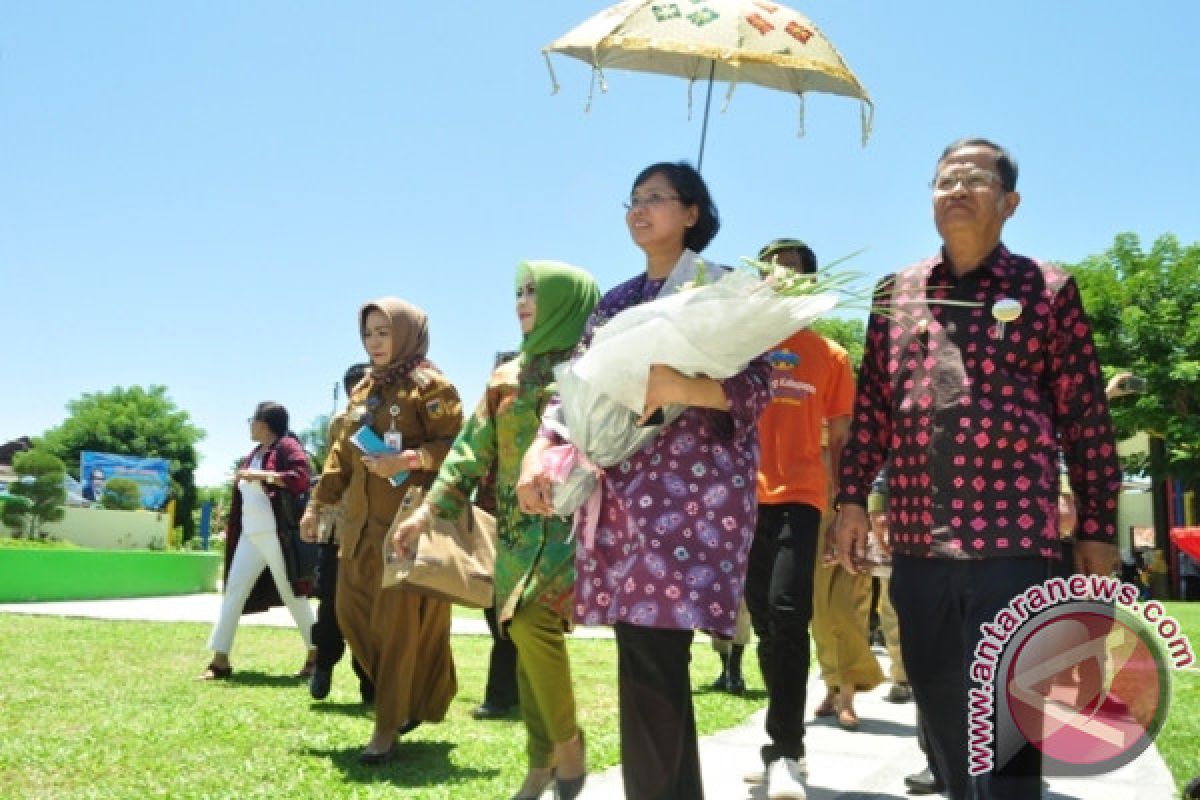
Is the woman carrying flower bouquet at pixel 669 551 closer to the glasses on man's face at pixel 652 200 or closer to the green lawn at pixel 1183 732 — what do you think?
the glasses on man's face at pixel 652 200

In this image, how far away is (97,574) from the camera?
19359mm

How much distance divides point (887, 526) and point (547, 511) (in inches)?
39.7

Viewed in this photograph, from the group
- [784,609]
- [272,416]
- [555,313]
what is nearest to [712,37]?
[555,313]

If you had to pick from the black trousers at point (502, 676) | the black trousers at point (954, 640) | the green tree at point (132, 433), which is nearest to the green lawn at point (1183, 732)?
the black trousers at point (954, 640)

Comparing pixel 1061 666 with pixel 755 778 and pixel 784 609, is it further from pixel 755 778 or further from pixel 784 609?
pixel 755 778

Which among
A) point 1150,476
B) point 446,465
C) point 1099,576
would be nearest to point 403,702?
point 446,465

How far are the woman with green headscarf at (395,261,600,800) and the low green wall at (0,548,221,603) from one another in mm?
15775

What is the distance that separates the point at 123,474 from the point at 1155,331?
168 feet

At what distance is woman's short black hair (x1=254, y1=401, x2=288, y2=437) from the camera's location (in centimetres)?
864

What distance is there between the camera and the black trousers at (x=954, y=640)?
2807 mm

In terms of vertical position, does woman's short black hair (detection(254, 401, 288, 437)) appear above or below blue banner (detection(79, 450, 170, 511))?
below

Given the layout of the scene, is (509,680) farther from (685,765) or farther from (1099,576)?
(1099,576)

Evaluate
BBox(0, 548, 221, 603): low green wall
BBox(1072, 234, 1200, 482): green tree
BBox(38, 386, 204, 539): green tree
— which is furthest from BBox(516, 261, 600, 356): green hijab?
BBox(38, 386, 204, 539): green tree

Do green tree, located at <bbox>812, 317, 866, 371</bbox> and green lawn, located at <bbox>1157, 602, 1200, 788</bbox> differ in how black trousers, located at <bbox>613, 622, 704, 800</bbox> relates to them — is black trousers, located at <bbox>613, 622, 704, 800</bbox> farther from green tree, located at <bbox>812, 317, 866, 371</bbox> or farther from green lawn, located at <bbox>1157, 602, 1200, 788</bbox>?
green tree, located at <bbox>812, 317, 866, 371</bbox>
